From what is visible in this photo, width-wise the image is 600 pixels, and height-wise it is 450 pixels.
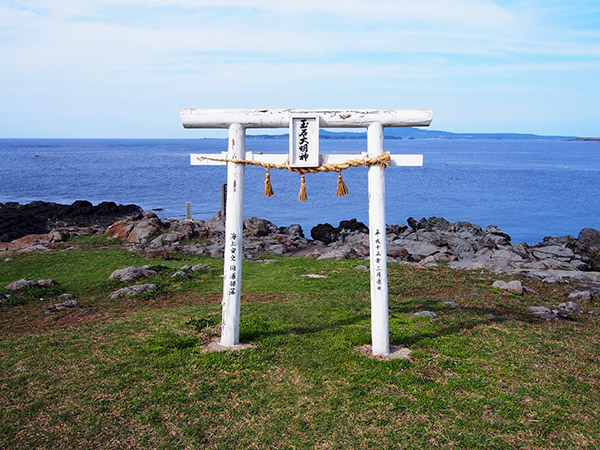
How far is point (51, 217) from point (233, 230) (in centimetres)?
3076

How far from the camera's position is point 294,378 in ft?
23.3

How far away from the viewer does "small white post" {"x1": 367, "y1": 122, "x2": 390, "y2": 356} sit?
7.56m

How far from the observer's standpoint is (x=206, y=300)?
11.7m

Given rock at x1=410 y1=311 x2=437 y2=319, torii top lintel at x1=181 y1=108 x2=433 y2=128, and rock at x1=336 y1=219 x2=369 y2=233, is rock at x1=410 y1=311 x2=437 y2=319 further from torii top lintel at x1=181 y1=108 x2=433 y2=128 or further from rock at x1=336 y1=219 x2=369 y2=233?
rock at x1=336 y1=219 x2=369 y2=233

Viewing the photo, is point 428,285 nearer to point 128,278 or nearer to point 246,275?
point 246,275

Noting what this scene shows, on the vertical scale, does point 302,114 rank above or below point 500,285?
above

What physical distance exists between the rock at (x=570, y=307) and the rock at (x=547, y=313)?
0.50m

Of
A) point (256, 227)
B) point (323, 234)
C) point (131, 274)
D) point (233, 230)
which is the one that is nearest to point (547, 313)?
point (233, 230)

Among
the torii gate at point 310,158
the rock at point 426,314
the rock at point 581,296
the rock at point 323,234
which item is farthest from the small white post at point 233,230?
the rock at point 323,234

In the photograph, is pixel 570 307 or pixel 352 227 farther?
pixel 352 227

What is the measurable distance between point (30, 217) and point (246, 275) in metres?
23.1

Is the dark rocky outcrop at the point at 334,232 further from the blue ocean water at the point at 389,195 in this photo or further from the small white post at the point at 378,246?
the small white post at the point at 378,246

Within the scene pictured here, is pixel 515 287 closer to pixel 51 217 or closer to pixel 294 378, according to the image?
pixel 294 378

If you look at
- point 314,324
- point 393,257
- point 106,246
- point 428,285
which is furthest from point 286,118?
point 106,246
